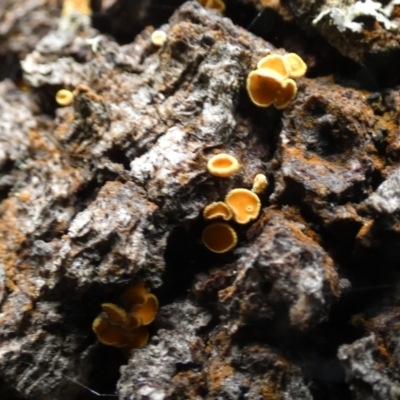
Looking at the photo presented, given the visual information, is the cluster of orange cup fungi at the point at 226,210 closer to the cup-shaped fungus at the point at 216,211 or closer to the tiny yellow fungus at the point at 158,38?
the cup-shaped fungus at the point at 216,211

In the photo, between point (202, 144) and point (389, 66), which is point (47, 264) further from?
point (389, 66)

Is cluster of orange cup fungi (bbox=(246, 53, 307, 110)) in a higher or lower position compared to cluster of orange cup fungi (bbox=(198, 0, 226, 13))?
lower

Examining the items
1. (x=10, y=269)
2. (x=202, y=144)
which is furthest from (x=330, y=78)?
(x=10, y=269)

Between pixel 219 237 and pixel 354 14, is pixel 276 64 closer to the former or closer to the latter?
pixel 354 14

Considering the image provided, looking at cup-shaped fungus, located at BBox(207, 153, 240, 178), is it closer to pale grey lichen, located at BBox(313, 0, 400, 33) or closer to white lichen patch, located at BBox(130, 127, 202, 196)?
white lichen patch, located at BBox(130, 127, 202, 196)

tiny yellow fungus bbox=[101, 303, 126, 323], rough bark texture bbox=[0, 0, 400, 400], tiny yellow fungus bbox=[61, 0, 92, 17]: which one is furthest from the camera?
tiny yellow fungus bbox=[61, 0, 92, 17]

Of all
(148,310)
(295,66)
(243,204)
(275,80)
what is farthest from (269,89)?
(148,310)

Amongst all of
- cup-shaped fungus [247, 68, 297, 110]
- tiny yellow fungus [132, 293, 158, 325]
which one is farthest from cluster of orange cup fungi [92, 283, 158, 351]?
cup-shaped fungus [247, 68, 297, 110]
